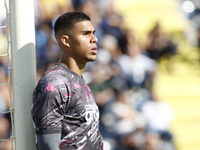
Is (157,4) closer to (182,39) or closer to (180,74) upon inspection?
(182,39)

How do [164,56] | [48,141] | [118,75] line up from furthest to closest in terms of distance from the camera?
[164,56], [118,75], [48,141]

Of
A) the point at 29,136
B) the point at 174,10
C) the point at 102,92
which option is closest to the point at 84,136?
the point at 29,136

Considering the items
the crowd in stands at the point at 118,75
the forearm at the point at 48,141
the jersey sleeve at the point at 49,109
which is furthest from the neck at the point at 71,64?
the crowd in stands at the point at 118,75

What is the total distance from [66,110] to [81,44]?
425 millimetres

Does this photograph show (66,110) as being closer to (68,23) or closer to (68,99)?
(68,99)

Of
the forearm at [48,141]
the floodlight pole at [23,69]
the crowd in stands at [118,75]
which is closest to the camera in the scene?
the forearm at [48,141]

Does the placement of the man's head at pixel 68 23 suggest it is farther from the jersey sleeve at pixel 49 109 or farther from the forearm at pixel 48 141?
the forearm at pixel 48 141

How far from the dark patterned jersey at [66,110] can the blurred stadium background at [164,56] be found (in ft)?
7.94

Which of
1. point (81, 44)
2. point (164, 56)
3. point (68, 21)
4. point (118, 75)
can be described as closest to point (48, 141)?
point (81, 44)

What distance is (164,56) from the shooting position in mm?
4664

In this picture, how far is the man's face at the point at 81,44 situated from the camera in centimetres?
163

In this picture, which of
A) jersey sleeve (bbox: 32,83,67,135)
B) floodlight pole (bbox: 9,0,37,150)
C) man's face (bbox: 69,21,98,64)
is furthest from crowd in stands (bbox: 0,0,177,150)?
jersey sleeve (bbox: 32,83,67,135)

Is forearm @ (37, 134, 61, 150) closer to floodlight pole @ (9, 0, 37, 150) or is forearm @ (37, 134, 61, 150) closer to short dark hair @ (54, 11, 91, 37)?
floodlight pole @ (9, 0, 37, 150)

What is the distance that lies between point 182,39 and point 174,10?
54cm
